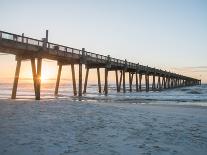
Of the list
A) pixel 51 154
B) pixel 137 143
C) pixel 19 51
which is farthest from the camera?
pixel 19 51

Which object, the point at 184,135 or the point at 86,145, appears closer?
the point at 86,145

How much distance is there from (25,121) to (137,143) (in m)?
3.62

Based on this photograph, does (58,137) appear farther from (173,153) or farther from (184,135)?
(184,135)

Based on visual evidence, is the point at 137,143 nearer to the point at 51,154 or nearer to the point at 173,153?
the point at 173,153

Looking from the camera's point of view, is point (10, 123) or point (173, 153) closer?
point (173, 153)

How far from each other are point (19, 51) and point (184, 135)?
55.4ft

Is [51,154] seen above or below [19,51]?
below

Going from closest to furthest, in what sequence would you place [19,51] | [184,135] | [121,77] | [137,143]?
[137,143] < [184,135] < [19,51] < [121,77]

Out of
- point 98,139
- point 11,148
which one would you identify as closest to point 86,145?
point 98,139

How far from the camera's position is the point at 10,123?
26.8 ft

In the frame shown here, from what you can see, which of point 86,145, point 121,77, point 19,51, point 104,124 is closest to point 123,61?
point 121,77

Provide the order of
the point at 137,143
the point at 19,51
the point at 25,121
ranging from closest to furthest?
the point at 137,143, the point at 25,121, the point at 19,51

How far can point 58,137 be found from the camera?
689cm

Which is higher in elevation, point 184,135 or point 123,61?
point 123,61
